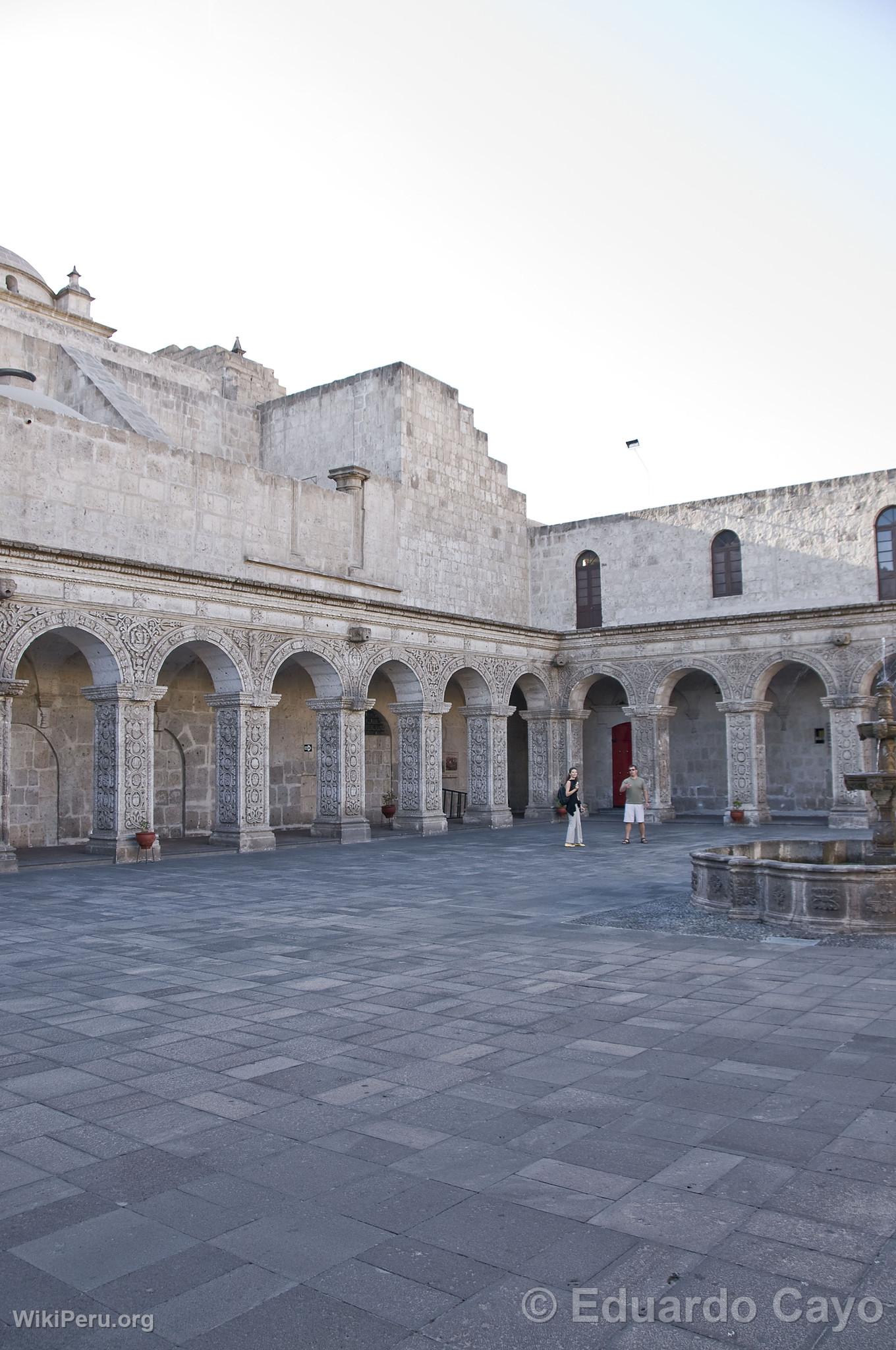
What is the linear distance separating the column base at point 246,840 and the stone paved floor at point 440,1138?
8483mm

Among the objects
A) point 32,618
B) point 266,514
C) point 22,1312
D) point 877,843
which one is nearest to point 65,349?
point 266,514

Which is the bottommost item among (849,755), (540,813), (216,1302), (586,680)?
(540,813)

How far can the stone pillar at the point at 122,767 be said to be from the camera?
1524 cm

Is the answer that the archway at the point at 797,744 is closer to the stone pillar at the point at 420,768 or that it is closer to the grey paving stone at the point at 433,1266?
the stone pillar at the point at 420,768

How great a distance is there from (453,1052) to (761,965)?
3122 mm

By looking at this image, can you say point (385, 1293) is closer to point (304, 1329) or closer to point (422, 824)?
point (304, 1329)

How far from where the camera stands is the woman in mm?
16828

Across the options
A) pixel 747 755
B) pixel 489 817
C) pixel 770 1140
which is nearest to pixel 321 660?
pixel 489 817

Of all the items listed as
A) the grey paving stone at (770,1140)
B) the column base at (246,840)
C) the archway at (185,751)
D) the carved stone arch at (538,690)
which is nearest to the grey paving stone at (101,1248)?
the grey paving stone at (770,1140)

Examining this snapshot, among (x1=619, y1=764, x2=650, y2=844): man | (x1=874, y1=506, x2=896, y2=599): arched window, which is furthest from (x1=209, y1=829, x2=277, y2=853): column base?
(x1=874, y1=506, x2=896, y2=599): arched window

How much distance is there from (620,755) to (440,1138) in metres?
23.0

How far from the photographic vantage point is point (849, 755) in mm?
20953

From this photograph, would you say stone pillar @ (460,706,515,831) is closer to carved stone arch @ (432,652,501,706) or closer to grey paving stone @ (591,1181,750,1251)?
carved stone arch @ (432,652,501,706)

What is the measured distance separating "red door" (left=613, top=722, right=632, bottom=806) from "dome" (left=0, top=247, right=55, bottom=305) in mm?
17093
